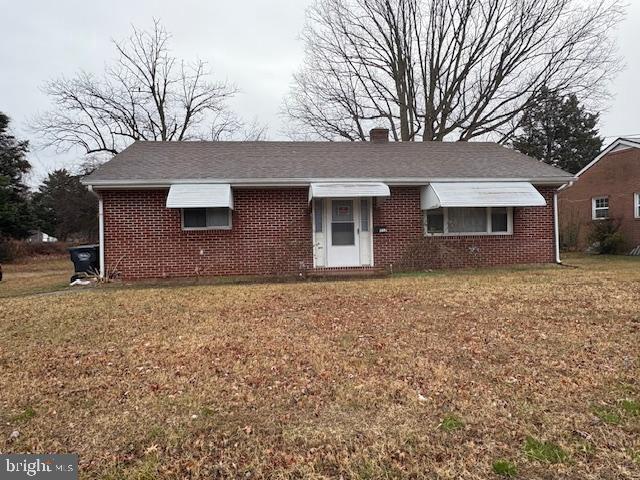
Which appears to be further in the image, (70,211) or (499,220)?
(70,211)

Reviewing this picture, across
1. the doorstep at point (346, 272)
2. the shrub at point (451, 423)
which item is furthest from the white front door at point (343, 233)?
the shrub at point (451, 423)

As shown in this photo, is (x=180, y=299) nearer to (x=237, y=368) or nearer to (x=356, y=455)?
(x=237, y=368)

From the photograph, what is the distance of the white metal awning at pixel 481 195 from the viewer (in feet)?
34.9

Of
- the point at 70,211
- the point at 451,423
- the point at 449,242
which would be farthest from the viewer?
the point at 70,211

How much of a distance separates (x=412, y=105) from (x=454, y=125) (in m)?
2.80

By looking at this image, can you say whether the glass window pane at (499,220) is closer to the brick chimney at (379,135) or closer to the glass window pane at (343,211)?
the glass window pane at (343,211)

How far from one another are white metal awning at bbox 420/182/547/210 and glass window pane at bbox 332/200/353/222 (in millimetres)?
1971

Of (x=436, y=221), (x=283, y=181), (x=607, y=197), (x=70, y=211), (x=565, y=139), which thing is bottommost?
(x=436, y=221)

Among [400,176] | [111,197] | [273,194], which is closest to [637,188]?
[400,176]

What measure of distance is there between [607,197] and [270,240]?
16312mm

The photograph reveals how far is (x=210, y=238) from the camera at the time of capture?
35.4ft

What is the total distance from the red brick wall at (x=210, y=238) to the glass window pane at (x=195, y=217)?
0.20 metres

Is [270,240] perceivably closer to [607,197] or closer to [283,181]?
[283,181]

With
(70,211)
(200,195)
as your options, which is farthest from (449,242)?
(70,211)
